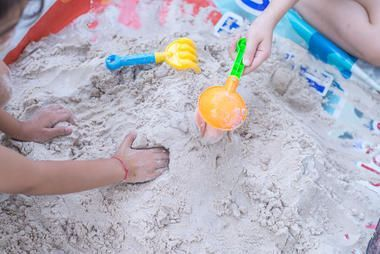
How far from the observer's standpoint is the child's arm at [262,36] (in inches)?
52.1

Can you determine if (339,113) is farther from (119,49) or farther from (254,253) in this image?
(119,49)

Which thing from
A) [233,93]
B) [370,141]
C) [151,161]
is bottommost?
[370,141]

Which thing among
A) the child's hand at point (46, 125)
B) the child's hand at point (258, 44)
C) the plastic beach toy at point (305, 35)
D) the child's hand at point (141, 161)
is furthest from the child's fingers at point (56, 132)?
the plastic beach toy at point (305, 35)

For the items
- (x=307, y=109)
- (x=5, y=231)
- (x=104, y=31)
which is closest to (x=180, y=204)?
(x=5, y=231)

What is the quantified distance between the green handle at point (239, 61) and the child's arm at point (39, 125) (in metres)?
0.45

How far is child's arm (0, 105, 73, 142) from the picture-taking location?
1.30 metres

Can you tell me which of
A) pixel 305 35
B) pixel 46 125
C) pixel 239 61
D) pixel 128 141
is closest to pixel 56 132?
pixel 46 125

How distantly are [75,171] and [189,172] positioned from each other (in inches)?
10.5

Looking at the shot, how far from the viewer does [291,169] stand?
4.34 feet

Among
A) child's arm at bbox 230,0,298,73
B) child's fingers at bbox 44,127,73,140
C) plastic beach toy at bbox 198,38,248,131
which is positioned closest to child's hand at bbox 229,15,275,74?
child's arm at bbox 230,0,298,73

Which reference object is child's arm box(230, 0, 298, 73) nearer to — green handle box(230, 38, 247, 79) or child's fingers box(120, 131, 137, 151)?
green handle box(230, 38, 247, 79)

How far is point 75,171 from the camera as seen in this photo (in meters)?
1.16

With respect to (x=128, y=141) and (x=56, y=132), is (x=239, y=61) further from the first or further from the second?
(x=56, y=132)

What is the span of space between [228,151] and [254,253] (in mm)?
249
